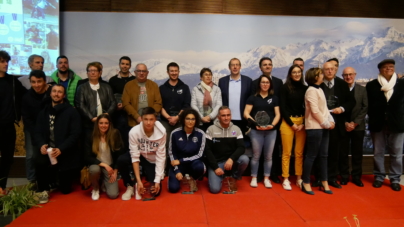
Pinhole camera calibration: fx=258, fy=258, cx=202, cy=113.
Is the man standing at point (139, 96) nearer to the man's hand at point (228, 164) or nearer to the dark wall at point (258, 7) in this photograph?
the man's hand at point (228, 164)

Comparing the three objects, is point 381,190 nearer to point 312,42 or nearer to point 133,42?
point 312,42

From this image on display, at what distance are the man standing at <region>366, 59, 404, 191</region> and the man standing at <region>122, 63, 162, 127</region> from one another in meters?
3.04

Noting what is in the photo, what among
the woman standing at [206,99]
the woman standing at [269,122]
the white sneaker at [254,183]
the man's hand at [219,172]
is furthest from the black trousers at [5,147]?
the white sneaker at [254,183]

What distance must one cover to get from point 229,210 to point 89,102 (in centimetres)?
227

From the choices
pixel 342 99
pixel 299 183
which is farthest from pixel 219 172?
pixel 342 99

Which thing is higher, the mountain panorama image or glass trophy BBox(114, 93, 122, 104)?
the mountain panorama image

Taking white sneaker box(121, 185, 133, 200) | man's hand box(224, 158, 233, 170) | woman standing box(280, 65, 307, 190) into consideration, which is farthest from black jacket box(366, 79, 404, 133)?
white sneaker box(121, 185, 133, 200)

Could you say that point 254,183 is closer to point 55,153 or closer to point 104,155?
point 104,155

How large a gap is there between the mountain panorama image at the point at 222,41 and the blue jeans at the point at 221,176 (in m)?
1.89

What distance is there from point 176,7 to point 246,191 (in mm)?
3318

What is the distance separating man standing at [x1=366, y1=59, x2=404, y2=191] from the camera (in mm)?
3486

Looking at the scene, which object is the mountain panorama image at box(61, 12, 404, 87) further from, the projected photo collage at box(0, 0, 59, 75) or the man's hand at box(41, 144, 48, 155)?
the man's hand at box(41, 144, 48, 155)

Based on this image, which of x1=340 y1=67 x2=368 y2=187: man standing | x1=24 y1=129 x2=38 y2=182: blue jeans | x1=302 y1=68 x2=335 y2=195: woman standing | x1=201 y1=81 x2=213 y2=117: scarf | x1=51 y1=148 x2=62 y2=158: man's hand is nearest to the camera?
x1=51 y1=148 x2=62 y2=158: man's hand

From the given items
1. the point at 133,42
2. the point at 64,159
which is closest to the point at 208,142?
the point at 64,159
